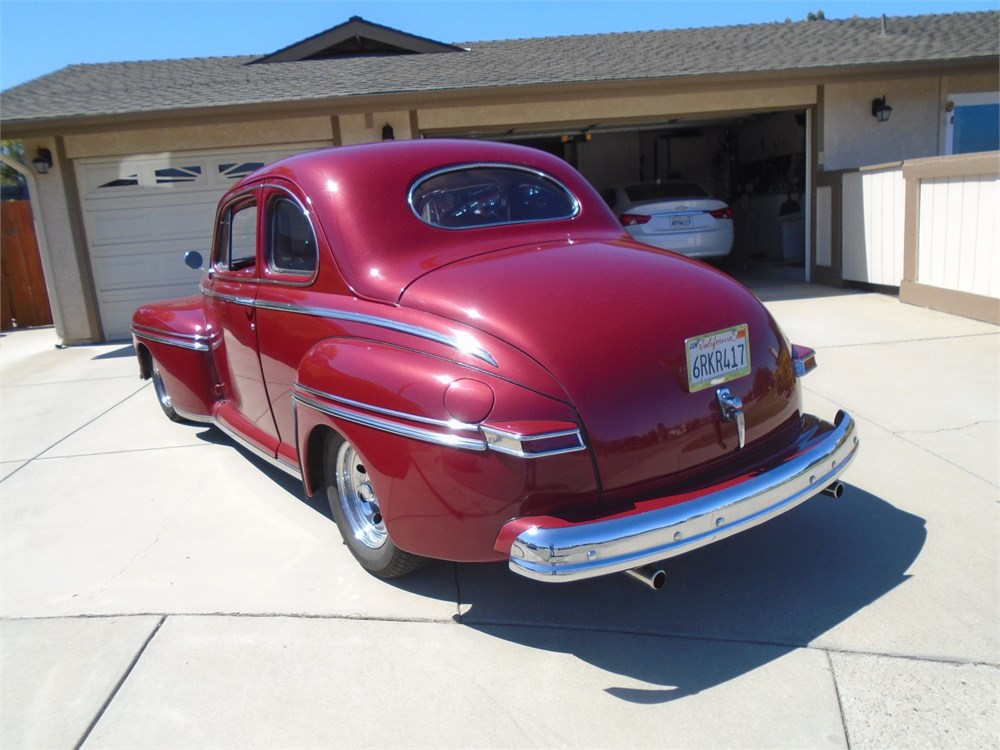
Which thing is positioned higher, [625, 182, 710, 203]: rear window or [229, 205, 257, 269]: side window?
[229, 205, 257, 269]: side window

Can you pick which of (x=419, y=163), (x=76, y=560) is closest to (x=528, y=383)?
(x=419, y=163)

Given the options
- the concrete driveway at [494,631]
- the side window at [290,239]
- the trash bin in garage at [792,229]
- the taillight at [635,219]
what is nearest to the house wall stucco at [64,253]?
the concrete driveway at [494,631]

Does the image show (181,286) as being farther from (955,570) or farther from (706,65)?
(955,570)

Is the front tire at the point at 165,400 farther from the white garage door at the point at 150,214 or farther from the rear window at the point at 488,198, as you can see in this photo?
the white garage door at the point at 150,214

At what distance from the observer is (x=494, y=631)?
123 inches

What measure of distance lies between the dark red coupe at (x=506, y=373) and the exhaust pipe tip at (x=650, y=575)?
0.01m

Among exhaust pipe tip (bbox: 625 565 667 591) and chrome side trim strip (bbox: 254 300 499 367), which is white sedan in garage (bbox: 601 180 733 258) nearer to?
chrome side trim strip (bbox: 254 300 499 367)

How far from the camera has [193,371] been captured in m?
5.14

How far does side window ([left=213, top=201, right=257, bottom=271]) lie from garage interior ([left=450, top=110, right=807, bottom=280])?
7980 millimetres

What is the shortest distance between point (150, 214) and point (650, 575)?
1003 centimetres

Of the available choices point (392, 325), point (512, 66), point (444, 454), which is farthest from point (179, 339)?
point (512, 66)

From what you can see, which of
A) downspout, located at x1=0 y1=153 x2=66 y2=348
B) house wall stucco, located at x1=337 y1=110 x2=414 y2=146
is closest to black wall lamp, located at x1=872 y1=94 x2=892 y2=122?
house wall stucco, located at x1=337 y1=110 x2=414 y2=146

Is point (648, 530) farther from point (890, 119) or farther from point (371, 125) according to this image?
point (890, 119)

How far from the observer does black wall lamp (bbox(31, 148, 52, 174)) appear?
10359 millimetres
